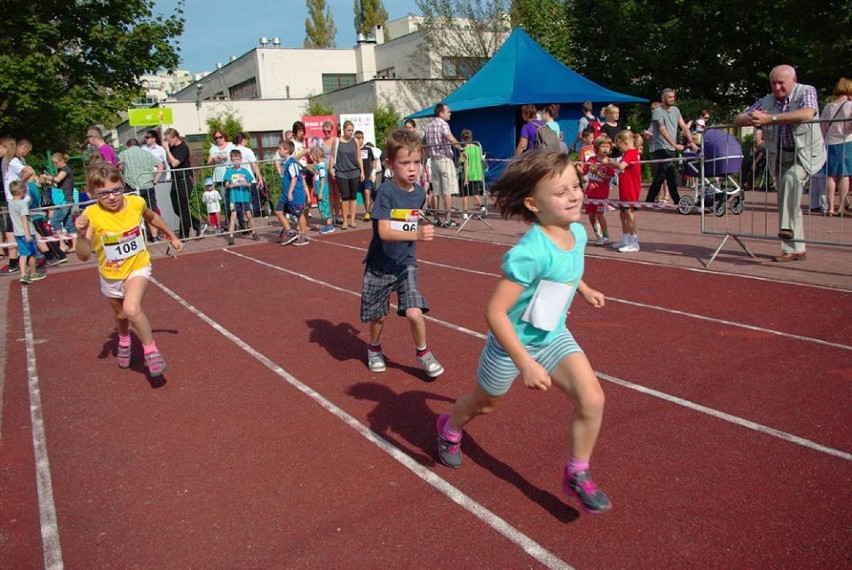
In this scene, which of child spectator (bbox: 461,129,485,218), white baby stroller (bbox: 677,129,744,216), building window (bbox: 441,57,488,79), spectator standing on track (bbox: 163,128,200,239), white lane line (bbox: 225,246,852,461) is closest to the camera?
white lane line (bbox: 225,246,852,461)

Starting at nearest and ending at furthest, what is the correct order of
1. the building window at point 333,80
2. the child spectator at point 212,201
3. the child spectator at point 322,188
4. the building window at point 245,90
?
1. the child spectator at point 322,188
2. the child spectator at point 212,201
3. the building window at point 245,90
4. the building window at point 333,80

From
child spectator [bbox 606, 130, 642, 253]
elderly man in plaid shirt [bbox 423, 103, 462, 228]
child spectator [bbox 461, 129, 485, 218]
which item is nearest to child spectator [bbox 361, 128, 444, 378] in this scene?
child spectator [bbox 606, 130, 642, 253]

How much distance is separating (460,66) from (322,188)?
2459 cm

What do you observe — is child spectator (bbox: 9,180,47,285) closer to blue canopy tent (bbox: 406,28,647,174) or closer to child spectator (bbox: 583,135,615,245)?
child spectator (bbox: 583,135,615,245)

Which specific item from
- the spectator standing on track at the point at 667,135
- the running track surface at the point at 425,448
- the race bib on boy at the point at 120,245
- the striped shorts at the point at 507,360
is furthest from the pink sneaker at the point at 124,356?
the spectator standing on track at the point at 667,135

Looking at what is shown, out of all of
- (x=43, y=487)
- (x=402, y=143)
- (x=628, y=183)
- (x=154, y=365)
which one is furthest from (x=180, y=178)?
(x=43, y=487)

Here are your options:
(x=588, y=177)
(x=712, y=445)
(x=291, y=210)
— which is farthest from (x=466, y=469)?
(x=291, y=210)

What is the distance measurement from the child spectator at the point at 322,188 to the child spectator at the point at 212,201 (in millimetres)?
2204

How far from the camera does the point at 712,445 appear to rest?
159 inches

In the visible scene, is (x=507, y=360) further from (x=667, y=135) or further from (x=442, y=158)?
(x=667, y=135)

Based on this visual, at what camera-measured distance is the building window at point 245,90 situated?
154 feet

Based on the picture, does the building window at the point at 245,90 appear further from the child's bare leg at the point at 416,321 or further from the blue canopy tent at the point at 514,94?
the child's bare leg at the point at 416,321

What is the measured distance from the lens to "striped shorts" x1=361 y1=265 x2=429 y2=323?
5.25 metres

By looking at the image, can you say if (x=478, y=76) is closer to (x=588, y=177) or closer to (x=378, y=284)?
(x=588, y=177)
